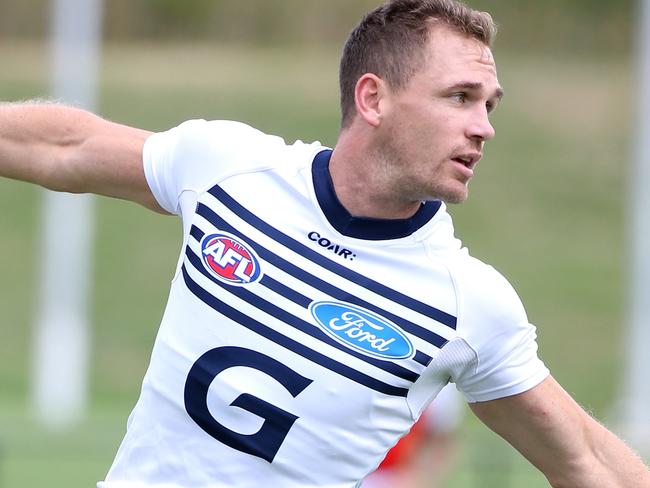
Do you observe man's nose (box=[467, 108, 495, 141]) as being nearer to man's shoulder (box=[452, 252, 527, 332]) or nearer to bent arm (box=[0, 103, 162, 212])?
man's shoulder (box=[452, 252, 527, 332])

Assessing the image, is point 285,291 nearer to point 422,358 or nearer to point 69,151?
point 422,358

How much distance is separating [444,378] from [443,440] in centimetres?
515

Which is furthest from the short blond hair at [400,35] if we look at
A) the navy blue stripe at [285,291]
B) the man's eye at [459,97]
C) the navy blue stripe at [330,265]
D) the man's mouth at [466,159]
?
the navy blue stripe at [285,291]

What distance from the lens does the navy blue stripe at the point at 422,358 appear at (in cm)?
373

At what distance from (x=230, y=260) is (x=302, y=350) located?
307mm

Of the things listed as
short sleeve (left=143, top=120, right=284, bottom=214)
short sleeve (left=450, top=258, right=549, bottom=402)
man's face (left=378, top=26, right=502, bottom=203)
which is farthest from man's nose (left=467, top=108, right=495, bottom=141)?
short sleeve (left=143, top=120, right=284, bottom=214)

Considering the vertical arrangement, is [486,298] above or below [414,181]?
below

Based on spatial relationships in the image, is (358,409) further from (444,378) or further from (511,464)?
(511,464)

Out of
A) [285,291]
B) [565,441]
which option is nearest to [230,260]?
[285,291]

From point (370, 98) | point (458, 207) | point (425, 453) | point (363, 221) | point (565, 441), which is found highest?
point (370, 98)

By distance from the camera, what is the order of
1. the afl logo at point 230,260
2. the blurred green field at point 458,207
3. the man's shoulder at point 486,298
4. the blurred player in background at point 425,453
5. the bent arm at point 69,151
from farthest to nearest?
the blurred green field at point 458,207 → the blurred player in background at point 425,453 → the bent arm at point 69,151 → the afl logo at point 230,260 → the man's shoulder at point 486,298

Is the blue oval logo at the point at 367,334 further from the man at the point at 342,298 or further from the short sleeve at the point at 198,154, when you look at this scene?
the short sleeve at the point at 198,154

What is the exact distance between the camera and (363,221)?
3.83 m

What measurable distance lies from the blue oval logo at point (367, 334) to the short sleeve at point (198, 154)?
0.50 meters
